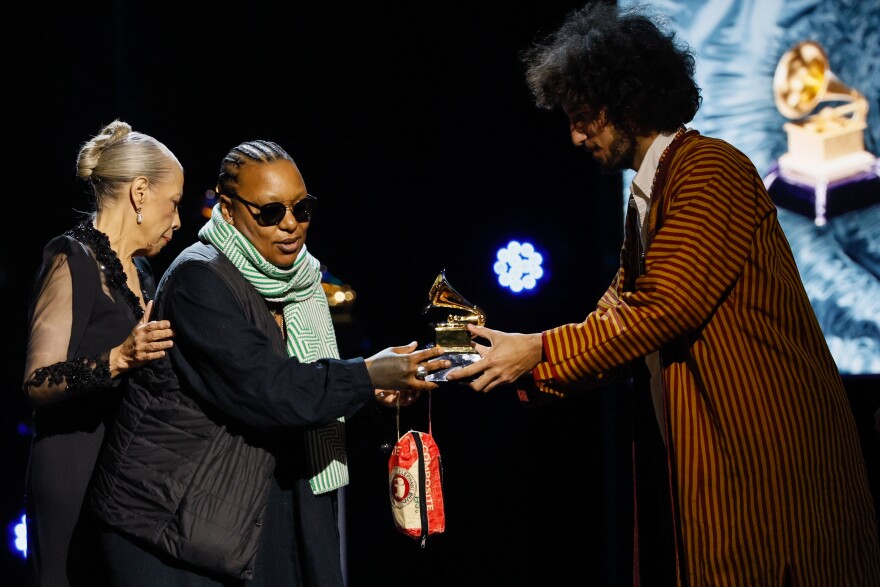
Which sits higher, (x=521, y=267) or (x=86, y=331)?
(x=86, y=331)

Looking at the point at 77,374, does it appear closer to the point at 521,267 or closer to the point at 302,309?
the point at 302,309

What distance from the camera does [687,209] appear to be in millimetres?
2016

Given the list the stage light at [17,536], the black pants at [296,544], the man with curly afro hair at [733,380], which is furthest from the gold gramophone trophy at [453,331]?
the stage light at [17,536]

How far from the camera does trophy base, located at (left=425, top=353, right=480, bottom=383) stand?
230 cm

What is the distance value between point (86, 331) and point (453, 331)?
1110 millimetres

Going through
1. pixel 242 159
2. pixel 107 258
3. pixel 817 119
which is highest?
pixel 242 159

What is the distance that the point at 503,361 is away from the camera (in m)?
2.24

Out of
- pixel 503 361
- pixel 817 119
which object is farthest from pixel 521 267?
pixel 503 361

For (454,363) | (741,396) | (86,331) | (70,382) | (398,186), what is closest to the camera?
(741,396)

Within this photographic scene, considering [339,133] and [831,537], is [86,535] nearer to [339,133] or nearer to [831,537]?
[831,537]

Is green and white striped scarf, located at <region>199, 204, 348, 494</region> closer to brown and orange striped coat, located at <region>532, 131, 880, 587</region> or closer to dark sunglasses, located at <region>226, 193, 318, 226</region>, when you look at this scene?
dark sunglasses, located at <region>226, 193, 318, 226</region>

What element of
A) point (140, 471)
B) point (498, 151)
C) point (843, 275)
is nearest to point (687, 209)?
point (140, 471)

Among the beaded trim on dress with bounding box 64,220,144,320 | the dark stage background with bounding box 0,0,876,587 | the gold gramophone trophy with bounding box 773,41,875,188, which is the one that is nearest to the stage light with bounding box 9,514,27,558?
the dark stage background with bounding box 0,0,876,587

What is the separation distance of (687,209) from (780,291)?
0.29m
